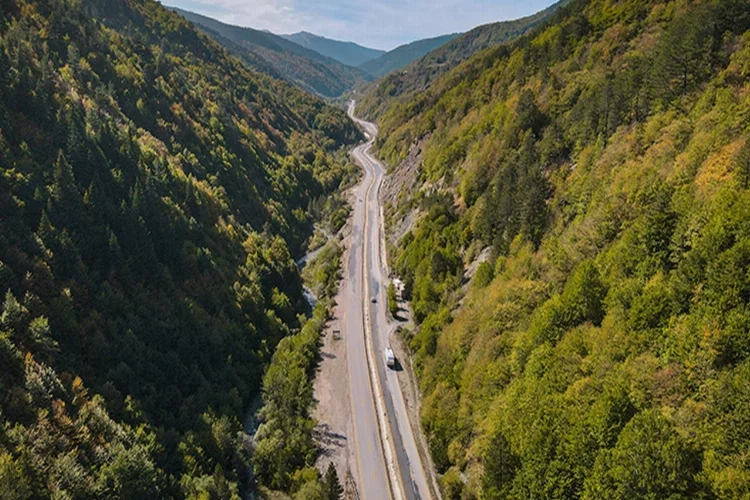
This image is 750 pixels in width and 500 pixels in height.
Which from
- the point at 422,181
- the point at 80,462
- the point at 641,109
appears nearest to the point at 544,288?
the point at 641,109

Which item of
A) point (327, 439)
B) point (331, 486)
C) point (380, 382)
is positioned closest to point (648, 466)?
point (331, 486)

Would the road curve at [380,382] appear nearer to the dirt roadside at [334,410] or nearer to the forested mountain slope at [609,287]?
the dirt roadside at [334,410]

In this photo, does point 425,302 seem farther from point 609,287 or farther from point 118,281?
point 118,281

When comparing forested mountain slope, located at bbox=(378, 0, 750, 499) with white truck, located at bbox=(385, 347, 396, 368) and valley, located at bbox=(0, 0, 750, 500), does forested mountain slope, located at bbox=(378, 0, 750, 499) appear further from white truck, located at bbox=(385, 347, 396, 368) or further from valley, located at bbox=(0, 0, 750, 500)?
white truck, located at bbox=(385, 347, 396, 368)

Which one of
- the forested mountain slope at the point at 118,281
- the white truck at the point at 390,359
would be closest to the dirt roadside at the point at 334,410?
the white truck at the point at 390,359

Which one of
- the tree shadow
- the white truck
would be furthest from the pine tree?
the white truck
